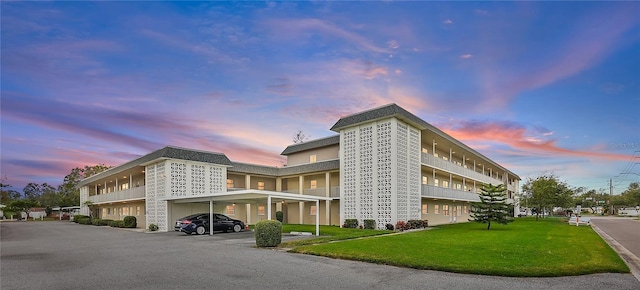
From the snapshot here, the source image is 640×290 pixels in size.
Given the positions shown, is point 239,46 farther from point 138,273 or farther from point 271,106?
point 138,273

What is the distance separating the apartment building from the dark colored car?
1.30 metres

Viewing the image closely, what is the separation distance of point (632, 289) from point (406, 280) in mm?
4809

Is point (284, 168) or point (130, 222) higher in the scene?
point (284, 168)

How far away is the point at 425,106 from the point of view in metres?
23.9

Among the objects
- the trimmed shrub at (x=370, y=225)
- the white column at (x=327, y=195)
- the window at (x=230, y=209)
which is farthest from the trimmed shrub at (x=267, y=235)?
the window at (x=230, y=209)

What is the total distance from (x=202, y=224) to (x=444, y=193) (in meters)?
19.4

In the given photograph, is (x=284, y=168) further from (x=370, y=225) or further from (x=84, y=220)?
(x=84, y=220)

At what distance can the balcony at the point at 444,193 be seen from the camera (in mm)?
28938

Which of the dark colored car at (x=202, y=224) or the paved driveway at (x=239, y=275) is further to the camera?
the dark colored car at (x=202, y=224)

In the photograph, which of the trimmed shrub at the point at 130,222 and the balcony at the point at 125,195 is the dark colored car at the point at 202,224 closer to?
the balcony at the point at 125,195

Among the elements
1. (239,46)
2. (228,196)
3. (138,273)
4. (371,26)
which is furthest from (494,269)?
(228,196)

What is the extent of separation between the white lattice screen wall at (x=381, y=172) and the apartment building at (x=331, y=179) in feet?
0.22

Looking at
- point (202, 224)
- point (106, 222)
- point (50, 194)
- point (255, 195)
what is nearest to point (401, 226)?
point (255, 195)

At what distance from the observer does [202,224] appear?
80.1 feet
